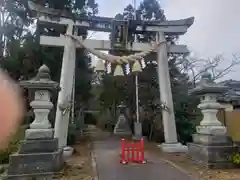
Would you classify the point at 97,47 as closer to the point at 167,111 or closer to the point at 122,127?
the point at 167,111

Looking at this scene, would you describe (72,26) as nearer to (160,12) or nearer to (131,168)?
(131,168)

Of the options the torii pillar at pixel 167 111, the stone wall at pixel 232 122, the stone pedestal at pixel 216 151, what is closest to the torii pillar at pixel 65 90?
the torii pillar at pixel 167 111

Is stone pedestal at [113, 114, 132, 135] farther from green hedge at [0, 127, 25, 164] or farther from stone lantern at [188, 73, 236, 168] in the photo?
stone lantern at [188, 73, 236, 168]

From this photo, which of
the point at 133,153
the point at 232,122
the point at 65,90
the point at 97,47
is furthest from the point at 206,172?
the point at 97,47

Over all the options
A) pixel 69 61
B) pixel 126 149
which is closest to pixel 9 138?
pixel 69 61

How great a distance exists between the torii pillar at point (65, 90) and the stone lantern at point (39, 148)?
95.6 inches

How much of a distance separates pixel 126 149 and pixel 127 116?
13020mm

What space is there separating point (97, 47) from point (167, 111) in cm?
447

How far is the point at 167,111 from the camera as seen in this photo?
10516mm

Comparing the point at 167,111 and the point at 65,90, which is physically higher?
the point at 65,90

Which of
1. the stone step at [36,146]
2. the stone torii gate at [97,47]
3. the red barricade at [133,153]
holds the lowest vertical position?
the red barricade at [133,153]

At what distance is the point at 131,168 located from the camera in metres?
7.11

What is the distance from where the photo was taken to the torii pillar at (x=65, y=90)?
375 inches

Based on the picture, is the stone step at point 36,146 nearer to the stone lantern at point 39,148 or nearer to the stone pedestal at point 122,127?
the stone lantern at point 39,148
